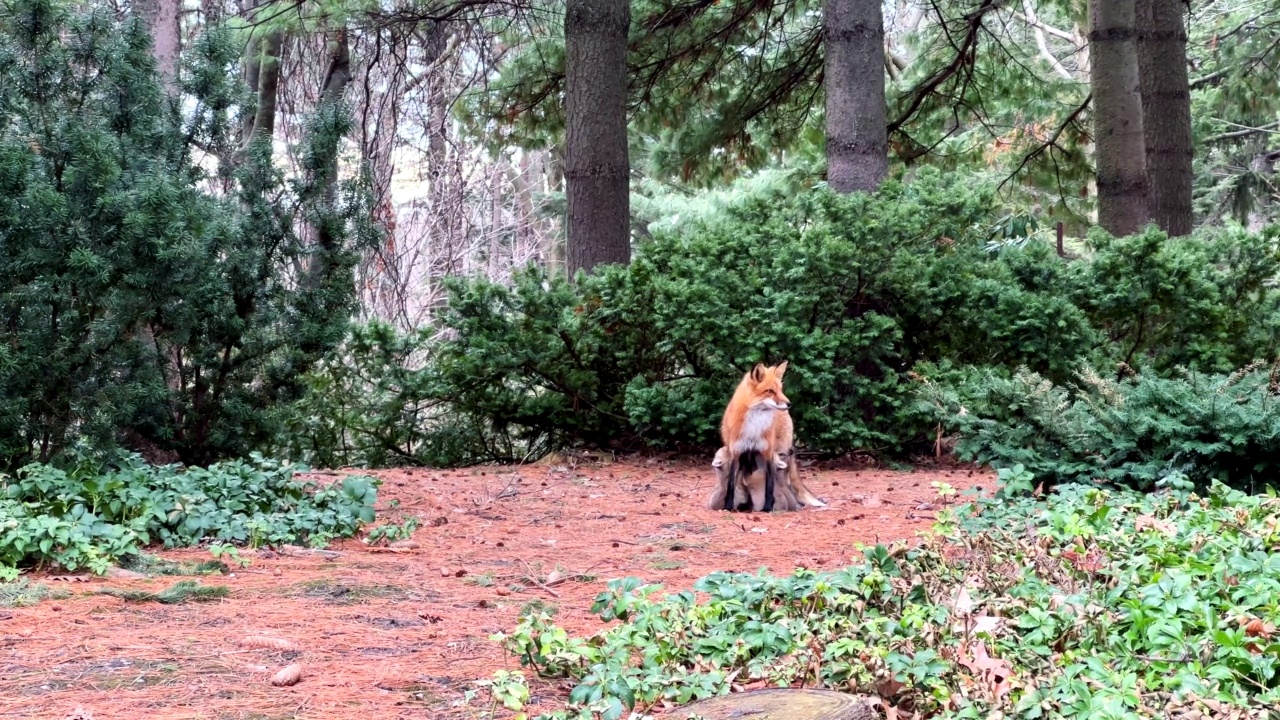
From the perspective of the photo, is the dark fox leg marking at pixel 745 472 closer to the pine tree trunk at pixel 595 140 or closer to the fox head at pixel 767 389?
the fox head at pixel 767 389

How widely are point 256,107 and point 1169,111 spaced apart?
32.2ft

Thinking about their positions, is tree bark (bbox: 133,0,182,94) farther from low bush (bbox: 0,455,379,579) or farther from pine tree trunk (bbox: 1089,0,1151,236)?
pine tree trunk (bbox: 1089,0,1151,236)

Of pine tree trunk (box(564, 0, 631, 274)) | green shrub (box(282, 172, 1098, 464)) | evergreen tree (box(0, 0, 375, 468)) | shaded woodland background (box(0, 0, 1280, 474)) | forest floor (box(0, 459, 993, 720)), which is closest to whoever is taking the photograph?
forest floor (box(0, 459, 993, 720))

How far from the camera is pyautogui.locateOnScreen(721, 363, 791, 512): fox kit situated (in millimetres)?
7996

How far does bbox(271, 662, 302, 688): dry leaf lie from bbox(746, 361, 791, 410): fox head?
4.43 m

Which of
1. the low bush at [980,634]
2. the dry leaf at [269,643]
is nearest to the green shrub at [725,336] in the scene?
the low bush at [980,634]

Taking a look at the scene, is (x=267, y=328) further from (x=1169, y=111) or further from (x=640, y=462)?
(x=1169, y=111)

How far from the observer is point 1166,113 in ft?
44.5

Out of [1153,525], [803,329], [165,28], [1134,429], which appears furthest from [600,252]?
[1153,525]

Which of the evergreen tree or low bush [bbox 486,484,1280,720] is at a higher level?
the evergreen tree

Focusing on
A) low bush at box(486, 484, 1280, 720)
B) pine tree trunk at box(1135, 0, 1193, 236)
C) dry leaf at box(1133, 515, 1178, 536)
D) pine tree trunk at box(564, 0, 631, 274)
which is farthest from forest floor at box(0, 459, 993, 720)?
pine tree trunk at box(1135, 0, 1193, 236)

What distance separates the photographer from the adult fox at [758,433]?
8.00 meters

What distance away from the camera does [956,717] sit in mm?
3418

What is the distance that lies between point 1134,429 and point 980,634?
3.86 m
